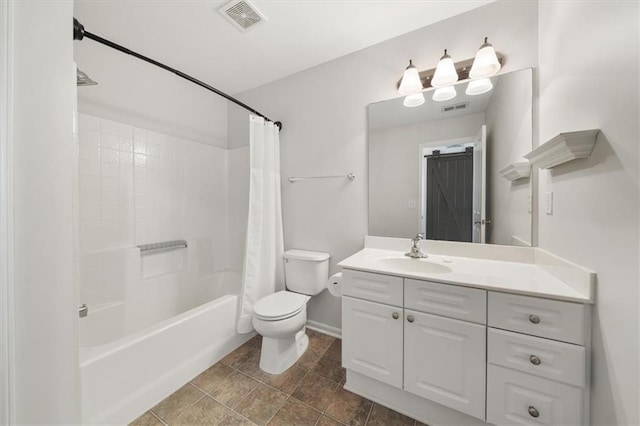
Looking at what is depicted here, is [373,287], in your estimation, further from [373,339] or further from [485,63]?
[485,63]

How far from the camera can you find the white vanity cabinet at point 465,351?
2.98 feet

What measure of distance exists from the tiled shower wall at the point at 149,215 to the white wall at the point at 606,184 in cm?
250

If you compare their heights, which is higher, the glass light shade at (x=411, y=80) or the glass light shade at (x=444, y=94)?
the glass light shade at (x=411, y=80)

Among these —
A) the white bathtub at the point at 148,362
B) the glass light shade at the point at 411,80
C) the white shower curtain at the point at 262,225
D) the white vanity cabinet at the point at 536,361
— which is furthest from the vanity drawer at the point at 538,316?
the white bathtub at the point at 148,362

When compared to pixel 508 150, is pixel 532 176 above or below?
below

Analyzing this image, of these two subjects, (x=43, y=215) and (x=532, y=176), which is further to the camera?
(x=532, y=176)

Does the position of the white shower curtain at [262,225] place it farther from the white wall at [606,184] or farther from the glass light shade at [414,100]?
the white wall at [606,184]

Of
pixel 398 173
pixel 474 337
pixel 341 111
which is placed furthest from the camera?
pixel 341 111

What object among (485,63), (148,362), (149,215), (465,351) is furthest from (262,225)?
(485,63)

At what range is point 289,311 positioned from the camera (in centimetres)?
159

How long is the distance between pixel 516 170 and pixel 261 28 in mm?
1921

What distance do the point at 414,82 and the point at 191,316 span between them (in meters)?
2.21

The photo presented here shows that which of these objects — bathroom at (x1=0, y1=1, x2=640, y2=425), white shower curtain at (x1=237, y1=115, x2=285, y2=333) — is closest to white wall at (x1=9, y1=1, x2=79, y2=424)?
bathroom at (x1=0, y1=1, x2=640, y2=425)

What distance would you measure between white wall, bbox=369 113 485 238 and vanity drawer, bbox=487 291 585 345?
73cm
